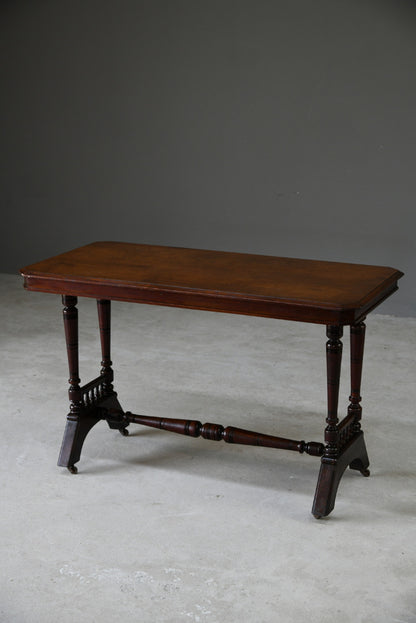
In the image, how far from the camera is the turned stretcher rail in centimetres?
344

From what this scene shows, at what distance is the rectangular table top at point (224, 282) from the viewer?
3078mm

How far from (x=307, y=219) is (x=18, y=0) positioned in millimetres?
3190

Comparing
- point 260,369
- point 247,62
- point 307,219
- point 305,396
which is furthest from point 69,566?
point 247,62

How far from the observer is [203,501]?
3387mm

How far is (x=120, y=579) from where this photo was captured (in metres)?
2.81

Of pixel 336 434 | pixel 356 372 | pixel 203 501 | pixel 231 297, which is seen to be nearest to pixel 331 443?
pixel 336 434

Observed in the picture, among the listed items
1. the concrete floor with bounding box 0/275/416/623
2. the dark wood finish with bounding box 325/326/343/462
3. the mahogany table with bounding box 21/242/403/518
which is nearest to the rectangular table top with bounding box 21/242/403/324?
the mahogany table with bounding box 21/242/403/518

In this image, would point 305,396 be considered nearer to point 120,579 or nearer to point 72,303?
point 72,303

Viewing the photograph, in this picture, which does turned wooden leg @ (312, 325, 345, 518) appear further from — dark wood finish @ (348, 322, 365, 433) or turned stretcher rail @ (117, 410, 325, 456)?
dark wood finish @ (348, 322, 365, 433)

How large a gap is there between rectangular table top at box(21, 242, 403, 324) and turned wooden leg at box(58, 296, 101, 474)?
20 cm

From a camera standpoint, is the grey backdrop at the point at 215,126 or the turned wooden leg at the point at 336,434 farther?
the grey backdrop at the point at 215,126

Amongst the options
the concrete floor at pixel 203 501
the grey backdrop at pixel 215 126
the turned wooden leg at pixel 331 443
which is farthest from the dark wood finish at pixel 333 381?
the grey backdrop at pixel 215 126

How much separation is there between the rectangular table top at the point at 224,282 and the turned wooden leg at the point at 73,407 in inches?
7.8

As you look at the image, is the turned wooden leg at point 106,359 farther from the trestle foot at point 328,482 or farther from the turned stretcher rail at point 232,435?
the trestle foot at point 328,482
